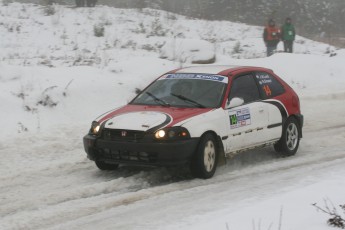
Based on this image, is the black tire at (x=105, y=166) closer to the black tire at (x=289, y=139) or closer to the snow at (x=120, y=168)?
the snow at (x=120, y=168)

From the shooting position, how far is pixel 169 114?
7.64m

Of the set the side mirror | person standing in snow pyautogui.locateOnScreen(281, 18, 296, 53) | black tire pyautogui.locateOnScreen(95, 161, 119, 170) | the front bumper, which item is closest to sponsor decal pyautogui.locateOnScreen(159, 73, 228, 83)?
the side mirror

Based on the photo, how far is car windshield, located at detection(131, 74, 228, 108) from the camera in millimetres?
8172

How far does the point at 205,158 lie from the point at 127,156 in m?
1.04

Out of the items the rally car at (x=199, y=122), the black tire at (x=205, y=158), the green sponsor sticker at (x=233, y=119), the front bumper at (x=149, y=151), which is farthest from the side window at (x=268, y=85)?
the front bumper at (x=149, y=151)

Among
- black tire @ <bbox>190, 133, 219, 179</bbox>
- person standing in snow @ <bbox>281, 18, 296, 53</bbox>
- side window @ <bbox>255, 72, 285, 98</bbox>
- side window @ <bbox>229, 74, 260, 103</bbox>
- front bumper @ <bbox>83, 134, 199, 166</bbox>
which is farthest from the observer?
person standing in snow @ <bbox>281, 18, 296, 53</bbox>

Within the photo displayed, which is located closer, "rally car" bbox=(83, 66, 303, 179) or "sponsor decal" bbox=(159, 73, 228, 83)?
"rally car" bbox=(83, 66, 303, 179)

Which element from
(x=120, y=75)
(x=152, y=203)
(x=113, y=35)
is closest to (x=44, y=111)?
(x=120, y=75)

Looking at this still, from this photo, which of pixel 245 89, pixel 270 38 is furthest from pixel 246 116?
pixel 270 38

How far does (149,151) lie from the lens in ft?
23.8

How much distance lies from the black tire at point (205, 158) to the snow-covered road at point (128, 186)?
0.12 meters

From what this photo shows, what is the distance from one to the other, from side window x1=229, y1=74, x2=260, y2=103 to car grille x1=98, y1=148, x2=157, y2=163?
1691 millimetres

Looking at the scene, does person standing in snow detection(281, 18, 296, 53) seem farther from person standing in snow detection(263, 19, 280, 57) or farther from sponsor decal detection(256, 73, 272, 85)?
sponsor decal detection(256, 73, 272, 85)

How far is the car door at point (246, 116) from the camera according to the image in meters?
8.21
